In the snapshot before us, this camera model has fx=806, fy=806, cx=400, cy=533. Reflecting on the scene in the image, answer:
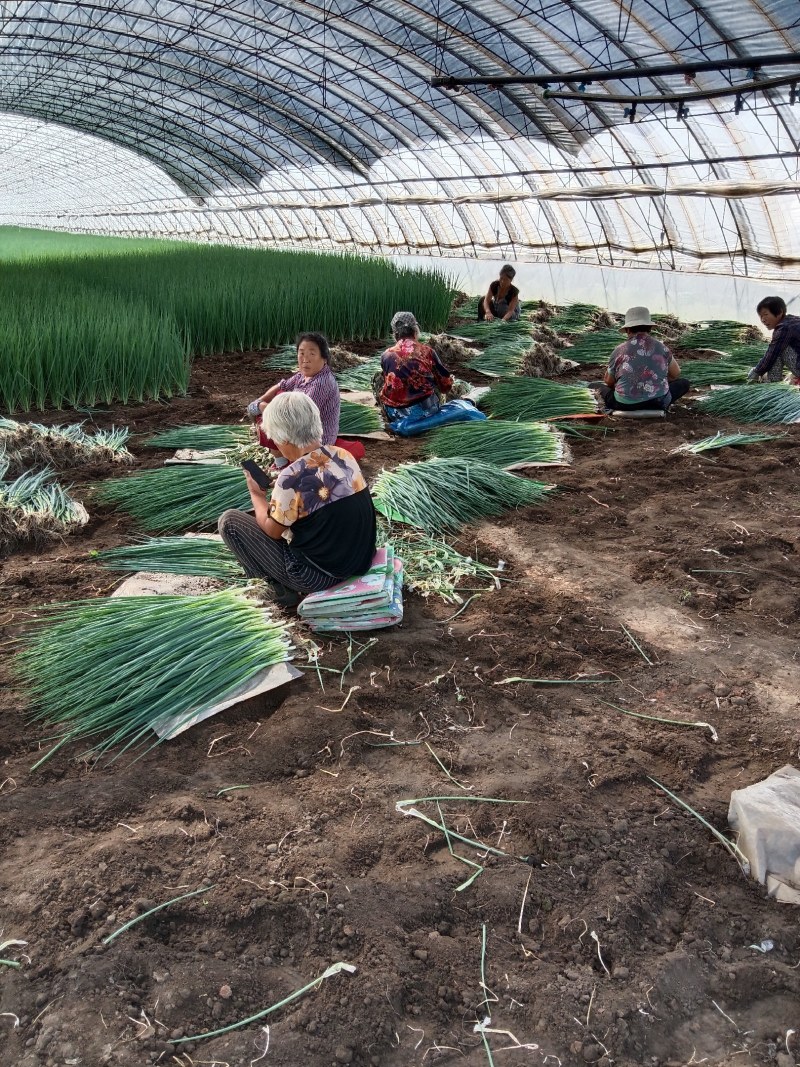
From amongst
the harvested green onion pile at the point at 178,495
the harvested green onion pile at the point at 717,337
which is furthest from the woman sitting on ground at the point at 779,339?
the harvested green onion pile at the point at 178,495

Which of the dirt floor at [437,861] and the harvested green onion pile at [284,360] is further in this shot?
the harvested green onion pile at [284,360]

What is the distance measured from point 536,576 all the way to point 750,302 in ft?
27.0

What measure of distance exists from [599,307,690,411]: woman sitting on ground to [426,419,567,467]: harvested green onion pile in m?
1.17

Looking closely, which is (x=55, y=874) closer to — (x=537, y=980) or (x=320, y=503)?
(x=537, y=980)

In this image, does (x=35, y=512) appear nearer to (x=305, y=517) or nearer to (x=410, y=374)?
(x=305, y=517)

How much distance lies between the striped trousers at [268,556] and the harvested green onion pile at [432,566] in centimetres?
45

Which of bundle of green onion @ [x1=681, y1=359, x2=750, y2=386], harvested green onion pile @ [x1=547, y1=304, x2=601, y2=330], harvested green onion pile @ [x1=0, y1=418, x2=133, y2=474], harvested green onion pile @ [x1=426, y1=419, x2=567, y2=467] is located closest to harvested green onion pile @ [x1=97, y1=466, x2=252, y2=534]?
harvested green onion pile @ [x1=0, y1=418, x2=133, y2=474]

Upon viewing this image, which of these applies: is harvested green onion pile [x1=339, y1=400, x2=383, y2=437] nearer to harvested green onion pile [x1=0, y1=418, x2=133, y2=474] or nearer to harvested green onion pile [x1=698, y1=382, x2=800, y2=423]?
harvested green onion pile [x1=0, y1=418, x2=133, y2=474]

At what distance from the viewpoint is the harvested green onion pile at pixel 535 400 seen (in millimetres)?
5492

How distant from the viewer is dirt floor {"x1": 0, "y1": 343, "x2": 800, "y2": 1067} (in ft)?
4.85

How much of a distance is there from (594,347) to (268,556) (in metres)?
5.89

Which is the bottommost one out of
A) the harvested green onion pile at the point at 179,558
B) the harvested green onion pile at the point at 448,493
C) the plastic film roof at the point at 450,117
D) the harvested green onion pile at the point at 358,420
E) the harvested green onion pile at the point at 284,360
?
the harvested green onion pile at the point at 179,558

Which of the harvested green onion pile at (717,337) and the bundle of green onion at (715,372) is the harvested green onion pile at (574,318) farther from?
the bundle of green onion at (715,372)

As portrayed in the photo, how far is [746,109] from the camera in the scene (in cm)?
1159
